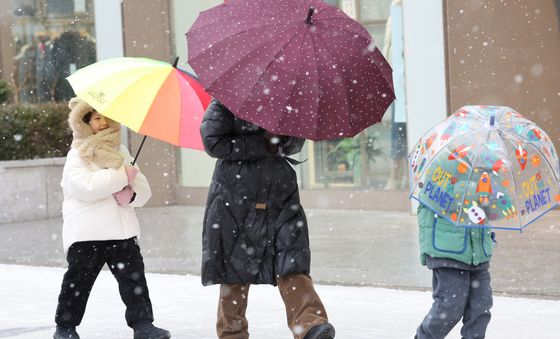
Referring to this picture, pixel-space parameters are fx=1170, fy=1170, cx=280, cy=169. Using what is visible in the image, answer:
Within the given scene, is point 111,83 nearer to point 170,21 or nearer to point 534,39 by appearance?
point 534,39

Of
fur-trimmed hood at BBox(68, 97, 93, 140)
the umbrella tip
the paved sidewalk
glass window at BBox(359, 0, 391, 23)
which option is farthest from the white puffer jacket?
glass window at BBox(359, 0, 391, 23)

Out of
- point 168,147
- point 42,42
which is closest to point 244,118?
point 168,147

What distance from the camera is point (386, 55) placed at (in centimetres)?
1351

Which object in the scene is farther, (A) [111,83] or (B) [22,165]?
(B) [22,165]

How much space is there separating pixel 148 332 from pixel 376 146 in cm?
768

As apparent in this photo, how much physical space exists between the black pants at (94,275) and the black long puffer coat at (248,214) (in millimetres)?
779

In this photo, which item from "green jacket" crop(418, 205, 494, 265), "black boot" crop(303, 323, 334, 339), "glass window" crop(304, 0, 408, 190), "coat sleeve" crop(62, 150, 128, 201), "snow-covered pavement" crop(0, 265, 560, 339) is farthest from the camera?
"glass window" crop(304, 0, 408, 190)

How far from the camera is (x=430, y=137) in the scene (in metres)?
5.29

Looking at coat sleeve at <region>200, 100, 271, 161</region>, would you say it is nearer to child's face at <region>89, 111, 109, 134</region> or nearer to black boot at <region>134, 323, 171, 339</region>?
child's face at <region>89, 111, 109, 134</region>

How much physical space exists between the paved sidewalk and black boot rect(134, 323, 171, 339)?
2.20 metres

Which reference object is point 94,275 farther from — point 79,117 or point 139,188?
point 79,117

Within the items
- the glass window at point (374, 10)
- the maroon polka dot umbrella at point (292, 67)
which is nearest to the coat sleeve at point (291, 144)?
the maroon polka dot umbrella at point (292, 67)

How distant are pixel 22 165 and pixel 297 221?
8684mm

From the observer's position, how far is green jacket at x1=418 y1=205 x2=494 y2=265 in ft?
17.3
